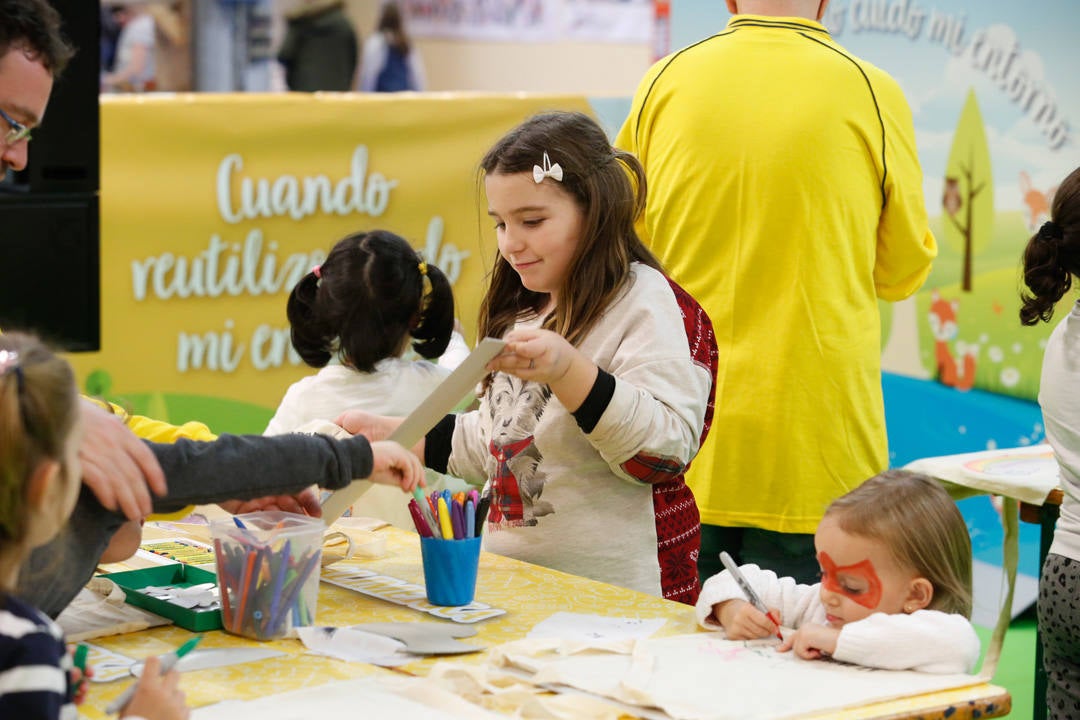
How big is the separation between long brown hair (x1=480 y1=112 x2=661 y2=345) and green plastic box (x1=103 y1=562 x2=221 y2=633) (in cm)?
58

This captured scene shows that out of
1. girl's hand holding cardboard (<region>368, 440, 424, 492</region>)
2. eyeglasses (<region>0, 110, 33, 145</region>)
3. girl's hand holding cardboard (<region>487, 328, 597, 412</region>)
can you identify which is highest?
eyeglasses (<region>0, 110, 33, 145</region>)

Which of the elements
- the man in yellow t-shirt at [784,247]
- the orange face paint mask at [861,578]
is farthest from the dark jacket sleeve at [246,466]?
the man in yellow t-shirt at [784,247]

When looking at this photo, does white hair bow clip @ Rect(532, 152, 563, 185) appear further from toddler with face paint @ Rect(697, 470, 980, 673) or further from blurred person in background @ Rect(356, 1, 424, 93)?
blurred person in background @ Rect(356, 1, 424, 93)

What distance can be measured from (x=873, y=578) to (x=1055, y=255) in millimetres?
883

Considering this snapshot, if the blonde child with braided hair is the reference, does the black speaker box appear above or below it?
below

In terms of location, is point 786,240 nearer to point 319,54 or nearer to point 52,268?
point 52,268

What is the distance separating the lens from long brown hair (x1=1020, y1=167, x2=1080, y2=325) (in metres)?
2.14

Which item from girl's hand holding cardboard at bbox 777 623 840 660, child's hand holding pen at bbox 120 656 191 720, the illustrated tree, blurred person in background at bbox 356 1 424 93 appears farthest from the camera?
blurred person in background at bbox 356 1 424 93

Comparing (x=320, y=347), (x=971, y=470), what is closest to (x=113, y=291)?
(x=320, y=347)

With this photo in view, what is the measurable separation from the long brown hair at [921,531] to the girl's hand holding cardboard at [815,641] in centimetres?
14

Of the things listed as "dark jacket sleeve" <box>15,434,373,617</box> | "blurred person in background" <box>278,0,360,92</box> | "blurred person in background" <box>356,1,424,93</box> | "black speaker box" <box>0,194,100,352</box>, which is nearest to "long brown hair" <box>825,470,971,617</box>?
"dark jacket sleeve" <box>15,434,373,617</box>

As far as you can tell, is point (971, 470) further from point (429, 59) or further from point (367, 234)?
point (429, 59)

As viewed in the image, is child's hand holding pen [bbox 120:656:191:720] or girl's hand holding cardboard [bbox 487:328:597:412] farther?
girl's hand holding cardboard [bbox 487:328:597:412]

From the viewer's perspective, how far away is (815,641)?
1402 mm
